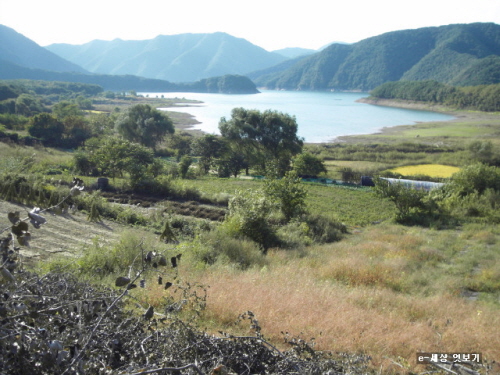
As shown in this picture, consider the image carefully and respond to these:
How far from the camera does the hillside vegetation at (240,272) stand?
318 cm

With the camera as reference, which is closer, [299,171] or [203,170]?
[299,171]

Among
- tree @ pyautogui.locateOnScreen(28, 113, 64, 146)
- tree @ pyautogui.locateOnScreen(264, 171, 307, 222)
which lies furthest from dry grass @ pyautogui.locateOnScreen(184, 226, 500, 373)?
tree @ pyautogui.locateOnScreen(28, 113, 64, 146)

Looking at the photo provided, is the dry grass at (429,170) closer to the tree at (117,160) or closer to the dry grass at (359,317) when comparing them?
the tree at (117,160)

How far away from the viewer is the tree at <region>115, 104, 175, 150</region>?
163 feet

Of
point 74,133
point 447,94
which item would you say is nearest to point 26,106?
point 74,133

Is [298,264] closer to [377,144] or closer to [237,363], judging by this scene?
[237,363]

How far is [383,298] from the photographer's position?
7.59 metres

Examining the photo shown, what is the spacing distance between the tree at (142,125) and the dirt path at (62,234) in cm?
3674

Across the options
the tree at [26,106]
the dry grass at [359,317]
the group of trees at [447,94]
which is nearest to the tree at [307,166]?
the dry grass at [359,317]

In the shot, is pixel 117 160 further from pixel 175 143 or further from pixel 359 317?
pixel 175 143

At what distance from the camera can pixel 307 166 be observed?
36469 millimetres

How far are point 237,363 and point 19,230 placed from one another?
220 centimetres

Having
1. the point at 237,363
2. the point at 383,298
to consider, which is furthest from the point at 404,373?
the point at 383,298

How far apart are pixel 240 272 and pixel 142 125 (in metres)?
44.1
